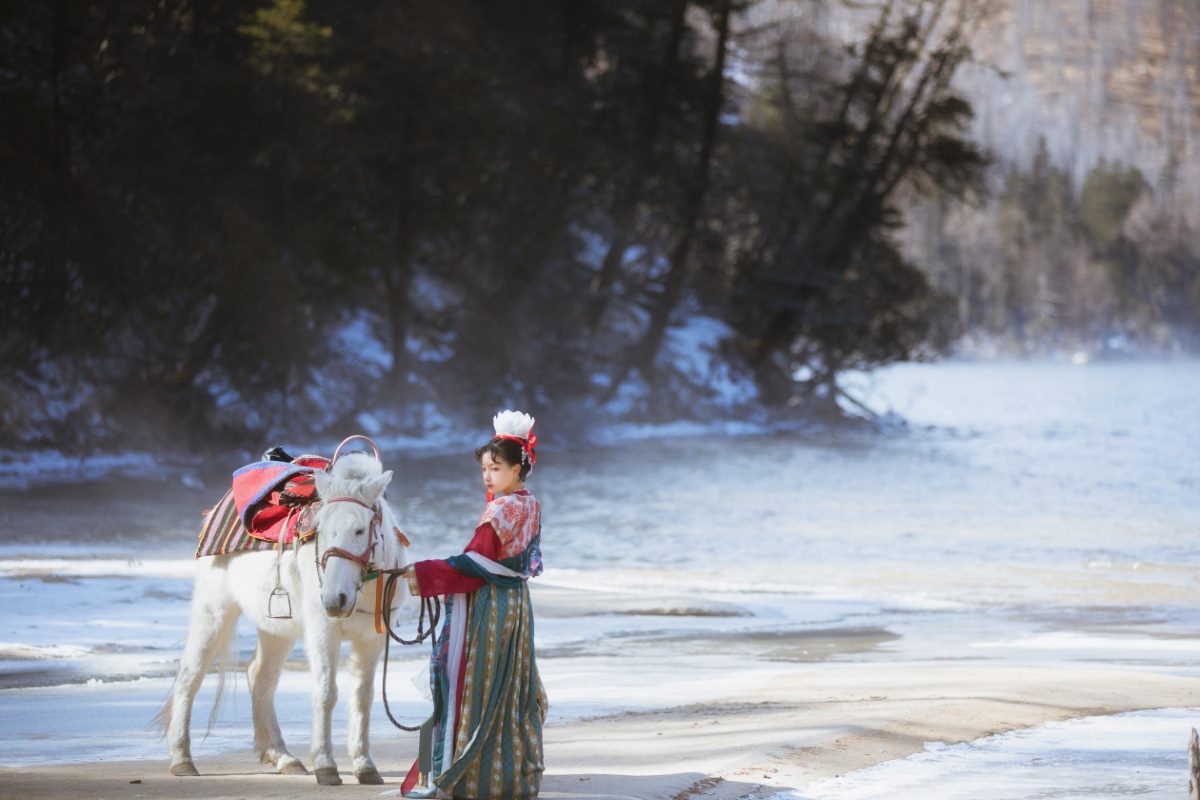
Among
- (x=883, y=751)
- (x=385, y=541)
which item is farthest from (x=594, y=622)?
(x=385, y=541)

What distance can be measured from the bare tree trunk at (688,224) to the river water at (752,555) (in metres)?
2.81

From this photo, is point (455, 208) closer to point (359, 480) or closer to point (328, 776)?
point (359, 480)

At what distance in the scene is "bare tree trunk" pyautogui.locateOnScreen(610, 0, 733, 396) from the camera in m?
41.5

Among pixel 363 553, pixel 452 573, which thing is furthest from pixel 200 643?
pixel 452 573

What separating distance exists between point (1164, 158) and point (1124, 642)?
122m

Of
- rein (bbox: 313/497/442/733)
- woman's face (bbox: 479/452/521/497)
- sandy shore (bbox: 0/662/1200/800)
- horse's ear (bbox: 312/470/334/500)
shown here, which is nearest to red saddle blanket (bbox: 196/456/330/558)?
horse's ear (bbox: 312/470/334/500)

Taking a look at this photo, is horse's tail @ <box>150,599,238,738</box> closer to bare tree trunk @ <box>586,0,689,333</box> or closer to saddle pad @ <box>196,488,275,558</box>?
saddle pad @ <box>196,488,275,558</box>

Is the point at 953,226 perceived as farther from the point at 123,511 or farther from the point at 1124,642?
the point at 1124,642

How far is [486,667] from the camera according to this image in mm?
6219

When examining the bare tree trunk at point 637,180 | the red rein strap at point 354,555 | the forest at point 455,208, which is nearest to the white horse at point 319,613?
the red rein strap at point 354,555

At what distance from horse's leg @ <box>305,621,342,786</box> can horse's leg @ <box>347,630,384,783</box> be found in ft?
0.36

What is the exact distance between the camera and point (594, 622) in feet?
44.3

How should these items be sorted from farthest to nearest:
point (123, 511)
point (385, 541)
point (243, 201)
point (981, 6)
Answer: point (981, 6)
point (243, 201)
point (123, 511)
point (385, 541)

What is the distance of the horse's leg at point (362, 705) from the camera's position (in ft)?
21.9
